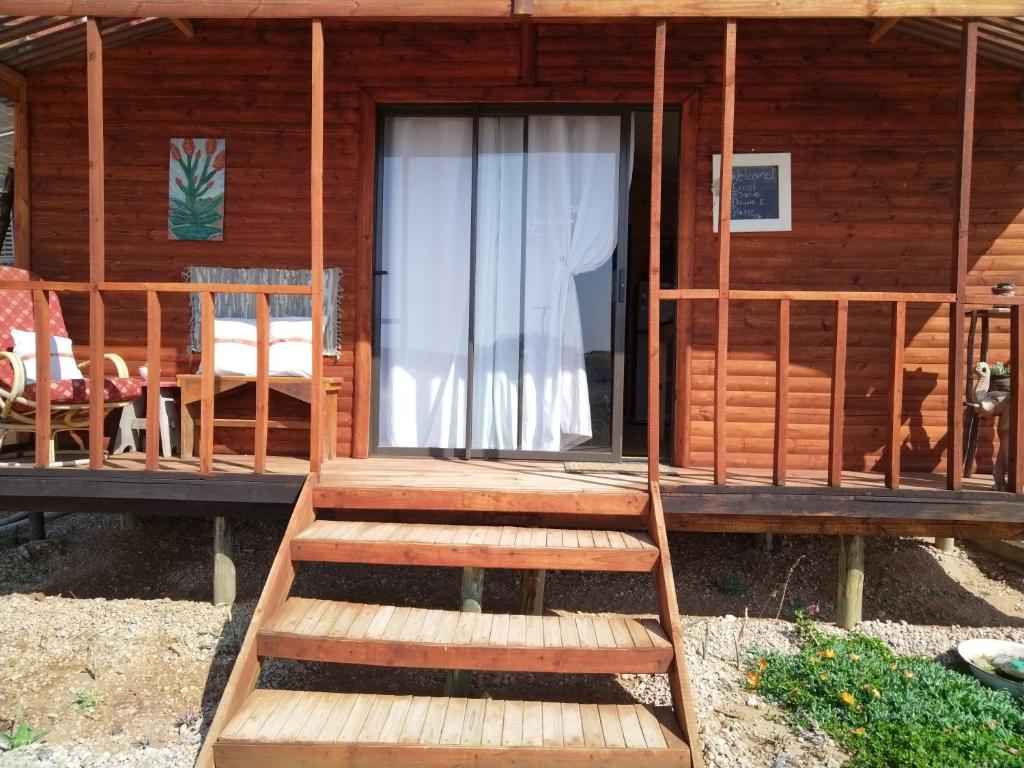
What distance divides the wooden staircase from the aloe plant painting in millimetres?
2342

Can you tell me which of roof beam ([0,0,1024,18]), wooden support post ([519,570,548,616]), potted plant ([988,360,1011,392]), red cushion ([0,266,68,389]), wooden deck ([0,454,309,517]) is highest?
roof beam ([0,0,1024,18])

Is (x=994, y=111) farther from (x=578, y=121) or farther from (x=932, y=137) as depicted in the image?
(x=578, y=121)

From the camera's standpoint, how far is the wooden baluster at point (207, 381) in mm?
3531

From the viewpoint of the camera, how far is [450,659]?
9.12 feet

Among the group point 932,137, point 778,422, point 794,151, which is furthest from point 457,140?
point 932,137

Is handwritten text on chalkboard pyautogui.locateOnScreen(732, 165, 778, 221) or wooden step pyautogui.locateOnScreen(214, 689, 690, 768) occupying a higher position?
handwritten text on chalkboard pyautogui.locateOnScreen(732, 165, 778, 221)

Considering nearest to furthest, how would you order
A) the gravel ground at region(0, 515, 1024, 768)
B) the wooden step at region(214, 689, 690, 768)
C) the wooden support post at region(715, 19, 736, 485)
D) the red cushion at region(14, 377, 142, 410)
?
the wooden step at region(214, 689, 690, 768) < the gravel ground at region(0, 515, 1024, 768) < the wooden support post at region(715, 19, 736, 485) < the red cushion at region(14, 377, 142, 410)

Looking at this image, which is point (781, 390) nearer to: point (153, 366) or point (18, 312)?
point (153, 366)

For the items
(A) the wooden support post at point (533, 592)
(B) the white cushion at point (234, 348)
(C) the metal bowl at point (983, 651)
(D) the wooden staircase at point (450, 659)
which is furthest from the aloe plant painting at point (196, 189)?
(C) the metal bowl at point (983, 651)

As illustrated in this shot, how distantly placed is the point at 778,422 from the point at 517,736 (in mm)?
1930

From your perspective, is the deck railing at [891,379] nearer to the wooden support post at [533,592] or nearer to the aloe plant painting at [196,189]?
the wooden support post at [533,592]

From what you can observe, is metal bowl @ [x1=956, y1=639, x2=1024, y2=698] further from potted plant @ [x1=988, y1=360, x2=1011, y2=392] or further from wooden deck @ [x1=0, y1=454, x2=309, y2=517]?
wooden deck @ [x1=0, y1=454, x2=309, y2=517]

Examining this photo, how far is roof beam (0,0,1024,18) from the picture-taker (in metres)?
3.36

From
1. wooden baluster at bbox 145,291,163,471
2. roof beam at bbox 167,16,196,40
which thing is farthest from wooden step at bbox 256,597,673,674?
roof beam at bbox 167,16,196,40
